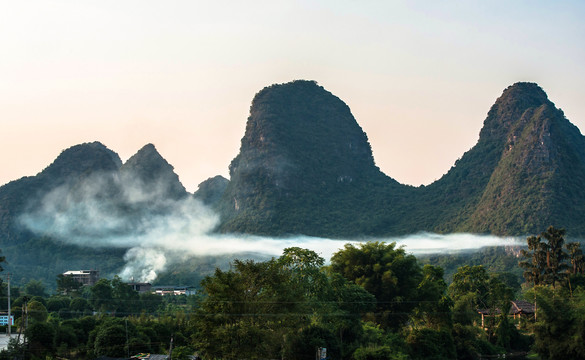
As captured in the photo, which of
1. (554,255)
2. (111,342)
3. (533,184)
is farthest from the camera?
(533,184)

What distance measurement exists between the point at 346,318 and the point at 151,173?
5154 inches

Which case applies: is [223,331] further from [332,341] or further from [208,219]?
[208,219]

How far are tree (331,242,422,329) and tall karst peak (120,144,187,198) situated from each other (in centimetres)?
12023

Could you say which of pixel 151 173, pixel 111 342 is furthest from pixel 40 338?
pixel 151 173

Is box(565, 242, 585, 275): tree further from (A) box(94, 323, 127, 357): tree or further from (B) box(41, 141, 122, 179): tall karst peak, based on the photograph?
(B) box(41, 141, 122, 179): tall karst peak

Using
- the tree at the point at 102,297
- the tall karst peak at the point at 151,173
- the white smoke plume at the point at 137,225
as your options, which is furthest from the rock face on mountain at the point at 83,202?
the tree at the point at 102,297

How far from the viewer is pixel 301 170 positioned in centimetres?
14412

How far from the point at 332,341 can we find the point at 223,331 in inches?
282

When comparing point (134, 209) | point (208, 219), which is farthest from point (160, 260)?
point (134, 209)

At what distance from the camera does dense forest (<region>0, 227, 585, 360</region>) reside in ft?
115

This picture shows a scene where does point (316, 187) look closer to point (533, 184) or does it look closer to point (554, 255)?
point (533, 184)

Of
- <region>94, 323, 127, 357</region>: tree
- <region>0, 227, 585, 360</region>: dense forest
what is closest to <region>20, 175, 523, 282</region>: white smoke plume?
<region>0, 227, 585, 360</region>: dense forest

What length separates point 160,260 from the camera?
14125 cm

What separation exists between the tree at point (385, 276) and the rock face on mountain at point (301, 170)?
81.0 meters
